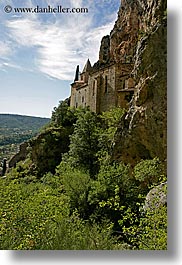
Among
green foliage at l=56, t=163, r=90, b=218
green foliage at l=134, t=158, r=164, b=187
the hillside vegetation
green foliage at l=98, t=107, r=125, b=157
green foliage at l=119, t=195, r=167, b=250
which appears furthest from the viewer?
green foliage at l=98, t=107, r=125, b=157

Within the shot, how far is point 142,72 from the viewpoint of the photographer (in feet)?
16.0

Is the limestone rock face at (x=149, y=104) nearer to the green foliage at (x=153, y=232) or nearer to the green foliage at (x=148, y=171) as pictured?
the green foliage at (x=148, y=171)

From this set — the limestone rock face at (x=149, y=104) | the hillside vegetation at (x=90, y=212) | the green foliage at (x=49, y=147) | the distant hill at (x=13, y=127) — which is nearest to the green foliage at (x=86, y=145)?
the hillside vegetation at (x=90, y=212)

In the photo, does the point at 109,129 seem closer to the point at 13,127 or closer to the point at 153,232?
the point at 13,127

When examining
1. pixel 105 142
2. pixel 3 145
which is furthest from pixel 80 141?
pixel 3 145

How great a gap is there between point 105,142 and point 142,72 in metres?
2.45

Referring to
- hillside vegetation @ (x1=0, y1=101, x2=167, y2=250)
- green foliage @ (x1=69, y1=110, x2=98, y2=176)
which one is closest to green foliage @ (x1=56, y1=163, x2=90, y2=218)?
hillside vegetation @ (x1=0, y1=101, x2=167, y2=250)

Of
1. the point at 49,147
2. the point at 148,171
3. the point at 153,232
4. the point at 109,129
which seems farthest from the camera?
the point at 49,147

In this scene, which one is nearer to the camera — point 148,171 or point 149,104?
point 148,171

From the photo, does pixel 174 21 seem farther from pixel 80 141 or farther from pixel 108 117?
pixel 108 117

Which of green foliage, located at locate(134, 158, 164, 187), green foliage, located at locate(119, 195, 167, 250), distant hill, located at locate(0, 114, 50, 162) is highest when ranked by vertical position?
Answer: distant hill, located at locate(0, 114, 50, 162)

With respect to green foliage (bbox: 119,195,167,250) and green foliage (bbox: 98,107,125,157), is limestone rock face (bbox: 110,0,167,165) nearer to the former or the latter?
green foliage (bbox: 98,107,125,157)

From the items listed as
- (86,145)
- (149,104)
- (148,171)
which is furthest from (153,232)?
(86,145)

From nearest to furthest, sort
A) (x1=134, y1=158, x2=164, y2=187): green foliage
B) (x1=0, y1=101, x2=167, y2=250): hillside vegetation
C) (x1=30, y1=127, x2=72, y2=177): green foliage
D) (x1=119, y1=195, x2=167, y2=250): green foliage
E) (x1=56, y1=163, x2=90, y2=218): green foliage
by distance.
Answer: (x1=119, y1=195, x2=167, y2=250): green foliage, (x1=0, y1=101, x2=167, y2=250): hillside vegetation, (x1=134, y1=158, x2=164, y2=187): green foliage, (x1=56, y1=163, x2=90, y2=218): green foliage, (x1=30, y1=127, x2=72, y2=177): green foliage
